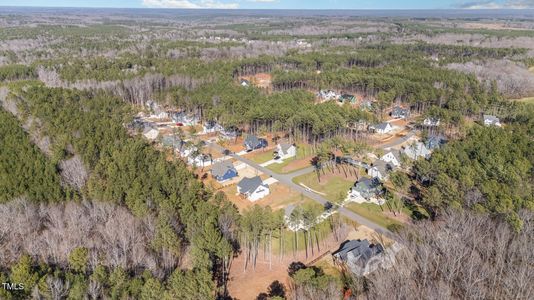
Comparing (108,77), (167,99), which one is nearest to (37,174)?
(167,99)

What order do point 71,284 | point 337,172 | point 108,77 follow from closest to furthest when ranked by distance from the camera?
point 71,284 < point 337,172 < point 108,77

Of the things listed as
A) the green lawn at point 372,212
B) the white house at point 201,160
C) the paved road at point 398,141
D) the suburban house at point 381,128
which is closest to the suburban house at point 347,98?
the suburban house at point 381,128

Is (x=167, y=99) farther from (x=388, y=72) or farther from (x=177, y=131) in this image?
(x=388, y=72)

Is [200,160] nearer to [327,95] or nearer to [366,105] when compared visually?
[366,105]

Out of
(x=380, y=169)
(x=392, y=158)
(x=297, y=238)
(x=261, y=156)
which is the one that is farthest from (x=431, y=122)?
(x=297, y=238)

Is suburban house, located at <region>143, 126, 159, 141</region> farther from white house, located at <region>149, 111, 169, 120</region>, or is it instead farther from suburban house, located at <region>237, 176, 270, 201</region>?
suburban house, located at <region>237, 176, 270, 201</region>

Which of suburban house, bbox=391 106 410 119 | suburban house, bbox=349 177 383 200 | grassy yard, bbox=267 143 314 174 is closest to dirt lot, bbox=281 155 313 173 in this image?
grassy yard, bbox=267 143 314 174

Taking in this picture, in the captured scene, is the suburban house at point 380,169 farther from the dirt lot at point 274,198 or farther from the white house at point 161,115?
the white house at point 161,115
